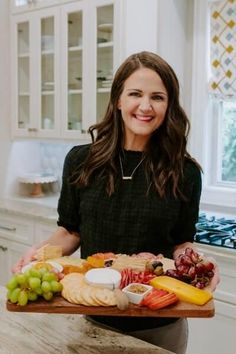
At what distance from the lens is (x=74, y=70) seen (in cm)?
312

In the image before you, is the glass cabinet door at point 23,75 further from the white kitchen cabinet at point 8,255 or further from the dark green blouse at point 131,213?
the dark green blouse at point 131,213

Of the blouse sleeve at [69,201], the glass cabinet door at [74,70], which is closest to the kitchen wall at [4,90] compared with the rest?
the glass cabinet door at [74,70]

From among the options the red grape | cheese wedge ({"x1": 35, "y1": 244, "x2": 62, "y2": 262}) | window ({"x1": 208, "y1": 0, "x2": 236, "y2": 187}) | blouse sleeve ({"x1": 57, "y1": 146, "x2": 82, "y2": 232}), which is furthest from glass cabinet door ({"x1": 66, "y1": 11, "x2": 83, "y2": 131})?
the red grape

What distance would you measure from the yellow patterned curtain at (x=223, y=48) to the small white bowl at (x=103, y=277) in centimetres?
→ 178

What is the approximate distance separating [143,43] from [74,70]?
1.95 feet

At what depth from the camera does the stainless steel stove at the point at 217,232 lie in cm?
227

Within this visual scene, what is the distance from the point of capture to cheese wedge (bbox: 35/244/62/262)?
1.32 meters

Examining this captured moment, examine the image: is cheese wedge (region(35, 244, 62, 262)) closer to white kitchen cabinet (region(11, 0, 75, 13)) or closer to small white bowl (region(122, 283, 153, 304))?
small white bowl (region(122, 283, 153, 304))

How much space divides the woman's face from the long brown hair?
0.03 m

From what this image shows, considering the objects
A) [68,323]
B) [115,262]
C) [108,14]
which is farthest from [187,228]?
[108,14]

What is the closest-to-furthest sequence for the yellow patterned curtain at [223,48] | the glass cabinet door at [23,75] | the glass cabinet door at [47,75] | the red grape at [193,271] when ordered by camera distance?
the red grape at [193,271]
the yellow patterned curtain at [223,48]
the glass cabinet door at [47,75]
the glass cabinet door at [23,75]

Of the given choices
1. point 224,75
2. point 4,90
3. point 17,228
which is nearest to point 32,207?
point 17,228

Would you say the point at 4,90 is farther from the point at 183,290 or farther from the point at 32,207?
the point at 183,290

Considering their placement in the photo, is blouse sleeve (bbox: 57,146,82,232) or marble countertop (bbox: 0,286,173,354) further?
blouse sleeve (bbox: 57,146,82,232)
